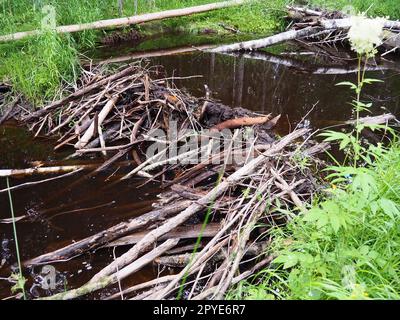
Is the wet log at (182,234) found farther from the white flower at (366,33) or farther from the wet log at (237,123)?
the wet log at (237,123)

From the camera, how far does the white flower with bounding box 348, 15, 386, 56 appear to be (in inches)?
90.6

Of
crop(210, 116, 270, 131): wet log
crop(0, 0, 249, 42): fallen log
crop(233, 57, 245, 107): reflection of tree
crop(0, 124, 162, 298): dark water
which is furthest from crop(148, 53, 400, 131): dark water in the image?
crop(0, 124, 162, 298): dark water

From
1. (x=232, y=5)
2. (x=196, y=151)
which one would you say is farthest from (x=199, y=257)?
(x=232, y=5)

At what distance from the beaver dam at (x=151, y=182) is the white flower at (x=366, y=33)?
1.27 metres

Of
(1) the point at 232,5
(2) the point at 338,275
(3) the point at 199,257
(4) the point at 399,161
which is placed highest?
(1) the point at 232,5

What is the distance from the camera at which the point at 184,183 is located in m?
4.50

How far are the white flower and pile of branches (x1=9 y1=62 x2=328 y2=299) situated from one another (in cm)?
126

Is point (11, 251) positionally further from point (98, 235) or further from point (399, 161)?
point (399, 161)

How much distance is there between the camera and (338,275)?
7.83ft

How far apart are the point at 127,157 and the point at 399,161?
11.0 ft

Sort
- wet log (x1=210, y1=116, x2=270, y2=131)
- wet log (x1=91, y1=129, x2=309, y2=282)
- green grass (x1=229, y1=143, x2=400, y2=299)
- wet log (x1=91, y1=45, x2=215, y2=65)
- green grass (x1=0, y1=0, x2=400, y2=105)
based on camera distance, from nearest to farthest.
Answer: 1. green grass (x1=229, y1=143, x2=400, y2=299)
2. wet log (x1=91, y1=129, x2=309, y2=282)
3. wet log (x1=210, y1=116, x2=270, y2=131)
4. green grass (x1=0, y1=0, x2=400, y2=105)
5. wet log (x1=91, y1=45, x2=215, y2=65)

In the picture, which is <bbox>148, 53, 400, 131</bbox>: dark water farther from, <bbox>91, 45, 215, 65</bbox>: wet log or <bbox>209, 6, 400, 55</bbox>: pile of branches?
<bbox>209, 6, 400, 55</bbox>: pile of branches

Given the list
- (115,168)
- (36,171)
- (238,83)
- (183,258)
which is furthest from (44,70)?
(183,258)

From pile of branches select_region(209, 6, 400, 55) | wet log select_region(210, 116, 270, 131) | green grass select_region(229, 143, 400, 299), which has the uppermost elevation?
pile of branches select_region(209, 6, 400, 55)
